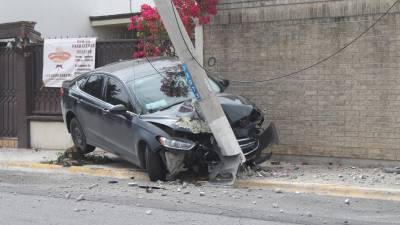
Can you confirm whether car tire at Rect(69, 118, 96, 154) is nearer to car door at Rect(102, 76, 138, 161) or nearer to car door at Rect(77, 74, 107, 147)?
car door at Rect(77, 74, 107, 147)

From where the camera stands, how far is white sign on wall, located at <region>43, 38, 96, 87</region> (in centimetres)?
1257

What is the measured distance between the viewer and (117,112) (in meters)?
9.29

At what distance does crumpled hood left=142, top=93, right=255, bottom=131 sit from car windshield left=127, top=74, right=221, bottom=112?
217mm

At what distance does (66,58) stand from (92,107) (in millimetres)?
2922

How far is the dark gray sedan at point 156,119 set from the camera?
343 inches

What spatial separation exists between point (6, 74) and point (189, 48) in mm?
6328

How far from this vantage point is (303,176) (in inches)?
356

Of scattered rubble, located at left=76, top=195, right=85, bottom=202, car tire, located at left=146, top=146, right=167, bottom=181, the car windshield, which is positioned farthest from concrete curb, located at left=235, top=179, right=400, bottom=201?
scattered rubble, located at left=76, top=195, right=85, bottom=202

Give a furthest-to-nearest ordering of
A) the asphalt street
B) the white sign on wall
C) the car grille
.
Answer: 1. the white sign on wall
2. the car grille
3. the asphalt street

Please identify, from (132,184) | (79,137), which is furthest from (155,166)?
(79,137)

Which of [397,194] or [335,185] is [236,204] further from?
[397,194]

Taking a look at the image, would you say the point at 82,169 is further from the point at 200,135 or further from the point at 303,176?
the point at 303,176

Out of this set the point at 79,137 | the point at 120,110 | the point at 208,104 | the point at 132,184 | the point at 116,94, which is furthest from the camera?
the point at 79,137

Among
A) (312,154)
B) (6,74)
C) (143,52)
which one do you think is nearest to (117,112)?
(143,52)
